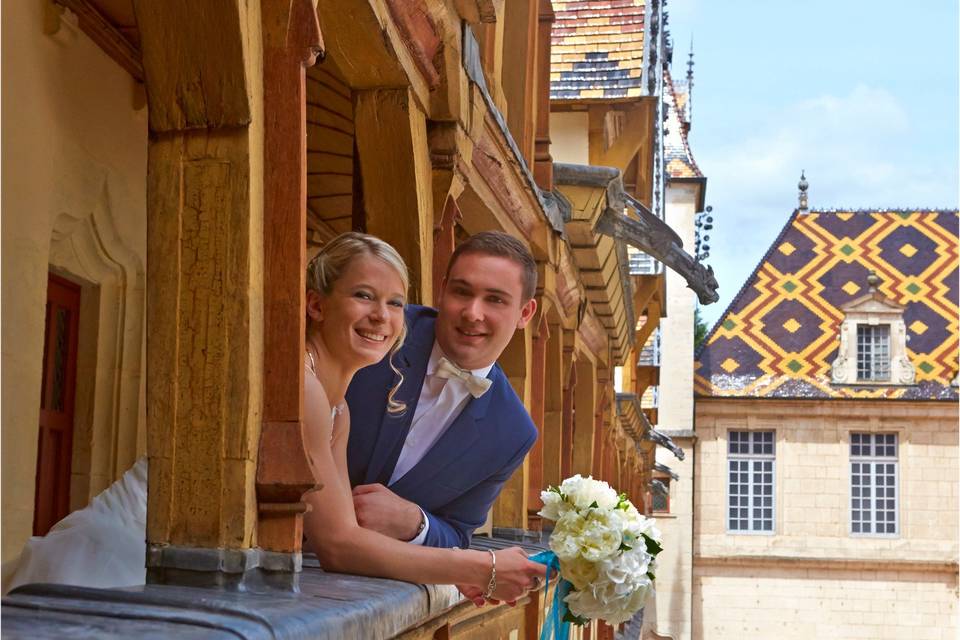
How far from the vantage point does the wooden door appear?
5680mm

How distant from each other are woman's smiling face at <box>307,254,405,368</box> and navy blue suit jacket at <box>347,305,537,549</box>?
0.52 metres

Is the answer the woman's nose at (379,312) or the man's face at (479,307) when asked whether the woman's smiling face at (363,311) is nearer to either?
the woman's nose at (379,312)

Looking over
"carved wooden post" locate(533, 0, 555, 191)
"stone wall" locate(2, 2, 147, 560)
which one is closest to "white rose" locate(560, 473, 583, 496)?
"stone wall" locate(2, 2, 147, 560)

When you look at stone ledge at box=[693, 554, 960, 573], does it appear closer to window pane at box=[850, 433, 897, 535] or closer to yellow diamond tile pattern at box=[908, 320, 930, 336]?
window pane at box=[850, 433, 897, 535]

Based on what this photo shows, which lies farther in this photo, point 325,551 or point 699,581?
point 699,581

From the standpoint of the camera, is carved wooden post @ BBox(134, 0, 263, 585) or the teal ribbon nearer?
carved wooden post @ BBox(134, 0, 263, 585)

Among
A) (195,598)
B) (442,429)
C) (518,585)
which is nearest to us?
(195,598)

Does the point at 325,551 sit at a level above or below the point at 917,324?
below

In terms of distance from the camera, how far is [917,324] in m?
34.5

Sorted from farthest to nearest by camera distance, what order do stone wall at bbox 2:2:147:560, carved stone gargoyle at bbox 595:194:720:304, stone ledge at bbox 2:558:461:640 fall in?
carved stone gargoyle at bbox 595:194:720:304 < stone wall at bbox 2:2:147:560 < stone ledge at bbox 2:558:461:640

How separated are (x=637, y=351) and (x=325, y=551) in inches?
904

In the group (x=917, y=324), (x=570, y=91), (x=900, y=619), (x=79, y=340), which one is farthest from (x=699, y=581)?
(x=79, y=340)

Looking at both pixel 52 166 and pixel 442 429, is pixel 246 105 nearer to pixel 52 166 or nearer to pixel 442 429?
pixel 442 429

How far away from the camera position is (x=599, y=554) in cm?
393
